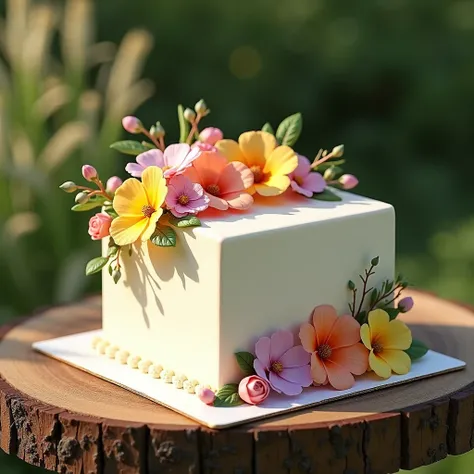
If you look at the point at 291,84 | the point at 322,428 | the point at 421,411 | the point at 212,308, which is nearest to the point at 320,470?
the point at 322,428

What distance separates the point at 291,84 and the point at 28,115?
6.28 ft

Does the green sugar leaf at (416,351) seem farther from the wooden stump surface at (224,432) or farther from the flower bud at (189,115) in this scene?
the flower bud at (189,115)

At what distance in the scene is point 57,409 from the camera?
1.80m

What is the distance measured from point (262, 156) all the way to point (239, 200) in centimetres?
15

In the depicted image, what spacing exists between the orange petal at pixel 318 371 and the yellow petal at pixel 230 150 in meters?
0.40

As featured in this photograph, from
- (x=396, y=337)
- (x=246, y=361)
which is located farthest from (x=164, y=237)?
(x=396, y=337)

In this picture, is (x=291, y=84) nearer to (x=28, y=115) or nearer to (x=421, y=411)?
(x=28, y=115)

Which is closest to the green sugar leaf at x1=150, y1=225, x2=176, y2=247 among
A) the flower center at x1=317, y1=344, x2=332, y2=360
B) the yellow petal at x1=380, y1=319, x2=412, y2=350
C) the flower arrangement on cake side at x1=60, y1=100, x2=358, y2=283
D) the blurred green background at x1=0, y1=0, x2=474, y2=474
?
the flower arrangement on cake side at x1=60, y1=100, x2=358, y2=283

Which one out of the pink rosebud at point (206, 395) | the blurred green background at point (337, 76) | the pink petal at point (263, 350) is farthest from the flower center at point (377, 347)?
the blurred green background at point (337, 76)

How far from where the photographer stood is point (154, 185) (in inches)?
73.7

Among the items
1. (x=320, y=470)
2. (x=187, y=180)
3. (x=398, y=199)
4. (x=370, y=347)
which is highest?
(x=187, y=180)

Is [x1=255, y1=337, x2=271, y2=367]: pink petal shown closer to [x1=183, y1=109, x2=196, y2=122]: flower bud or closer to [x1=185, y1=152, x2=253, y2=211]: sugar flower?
[x1=185, y1=152, x2=253, y2=211]: sugar flower

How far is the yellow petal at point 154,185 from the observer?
1.85 m

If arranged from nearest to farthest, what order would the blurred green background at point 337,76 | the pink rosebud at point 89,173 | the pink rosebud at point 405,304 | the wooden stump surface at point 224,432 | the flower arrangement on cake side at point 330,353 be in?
the wooden stump surface at point 224,432, the flower arrangement on cake side at point 330,353, the pink rosebud at point 89,173, the pink rosebud at point 405,304, the blurred green background at point 337,76
